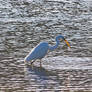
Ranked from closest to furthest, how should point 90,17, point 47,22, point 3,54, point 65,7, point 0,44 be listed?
point 3,54
point 0,44
point 47,22
point 90,17
point 65,7

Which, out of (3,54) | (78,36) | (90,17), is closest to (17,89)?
(3,54)

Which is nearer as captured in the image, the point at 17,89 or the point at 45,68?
the point at 17,89

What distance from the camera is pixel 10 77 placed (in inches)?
544

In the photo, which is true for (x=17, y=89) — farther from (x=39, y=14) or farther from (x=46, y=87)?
(x=39, y=14)

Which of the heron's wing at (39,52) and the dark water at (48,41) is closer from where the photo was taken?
the dark water at (48,41)

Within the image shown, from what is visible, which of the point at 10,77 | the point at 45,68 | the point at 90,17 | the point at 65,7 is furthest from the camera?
the point at 65,7

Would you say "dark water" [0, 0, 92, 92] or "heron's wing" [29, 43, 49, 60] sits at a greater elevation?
"heron's wing" [29, 43, 49, 60]

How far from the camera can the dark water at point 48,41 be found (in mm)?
13359

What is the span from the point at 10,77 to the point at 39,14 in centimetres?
1200

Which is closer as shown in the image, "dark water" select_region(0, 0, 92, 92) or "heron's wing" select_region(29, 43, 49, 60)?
"dark water" select_region(0, 0, 92, 92)

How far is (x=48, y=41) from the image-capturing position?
18.8 meters

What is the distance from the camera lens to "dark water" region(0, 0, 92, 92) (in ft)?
43.8

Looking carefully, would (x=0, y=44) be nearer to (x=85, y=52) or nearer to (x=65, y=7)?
(x=85, y=52)

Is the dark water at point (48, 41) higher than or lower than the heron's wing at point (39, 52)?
lower
